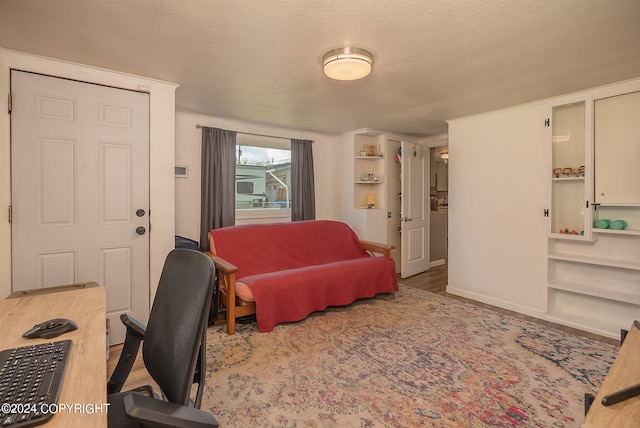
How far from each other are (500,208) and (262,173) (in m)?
3.01

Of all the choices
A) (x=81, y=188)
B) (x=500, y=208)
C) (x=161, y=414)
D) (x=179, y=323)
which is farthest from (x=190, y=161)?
(x=500, y=208)

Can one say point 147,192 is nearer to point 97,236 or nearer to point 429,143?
point 97,236

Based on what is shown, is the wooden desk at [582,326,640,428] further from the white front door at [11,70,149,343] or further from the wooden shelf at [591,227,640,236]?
the white front door at [11,70,149,343]

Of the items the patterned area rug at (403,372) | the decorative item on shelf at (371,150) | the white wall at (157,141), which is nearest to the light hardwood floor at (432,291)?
the patterned area rug at (403,372)

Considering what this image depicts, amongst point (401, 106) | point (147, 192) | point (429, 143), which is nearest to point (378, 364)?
point (147, 192)

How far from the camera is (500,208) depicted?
3.45m

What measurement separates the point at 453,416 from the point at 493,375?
585 millimetres

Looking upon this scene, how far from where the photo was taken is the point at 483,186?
11.8 feet

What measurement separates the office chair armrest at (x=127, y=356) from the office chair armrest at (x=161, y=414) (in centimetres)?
53

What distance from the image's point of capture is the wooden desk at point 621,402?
0.75m

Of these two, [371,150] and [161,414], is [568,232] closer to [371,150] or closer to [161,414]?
[371,150]

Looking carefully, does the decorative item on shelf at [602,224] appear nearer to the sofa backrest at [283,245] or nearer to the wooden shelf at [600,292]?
the wooden shelf at [600,292]

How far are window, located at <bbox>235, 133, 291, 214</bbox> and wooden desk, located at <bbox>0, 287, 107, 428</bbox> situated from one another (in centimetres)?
264

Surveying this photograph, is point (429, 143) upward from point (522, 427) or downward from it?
upward
